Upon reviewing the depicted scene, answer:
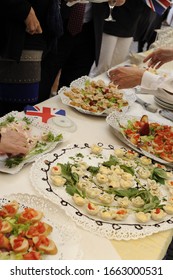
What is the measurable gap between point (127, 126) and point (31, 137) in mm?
373

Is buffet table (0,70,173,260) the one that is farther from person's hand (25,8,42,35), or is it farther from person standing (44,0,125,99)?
person standing (44,0,125,99)

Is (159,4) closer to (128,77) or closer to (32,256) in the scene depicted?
(128,77)

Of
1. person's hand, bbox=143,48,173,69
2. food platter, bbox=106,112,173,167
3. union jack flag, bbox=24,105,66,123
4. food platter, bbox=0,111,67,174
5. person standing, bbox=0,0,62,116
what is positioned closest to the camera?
food platter, bbox=0,111,67,174

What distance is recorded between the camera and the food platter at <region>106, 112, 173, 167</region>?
1.19 meters

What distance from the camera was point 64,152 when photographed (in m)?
1.11

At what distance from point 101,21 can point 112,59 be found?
764mm

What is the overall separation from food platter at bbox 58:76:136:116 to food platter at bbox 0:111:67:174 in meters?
0.23

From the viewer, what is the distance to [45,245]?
73 centimetres

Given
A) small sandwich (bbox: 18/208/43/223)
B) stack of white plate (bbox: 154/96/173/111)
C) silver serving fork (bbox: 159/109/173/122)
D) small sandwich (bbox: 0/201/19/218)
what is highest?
small sandwich (bbox: 0/201/19/218)

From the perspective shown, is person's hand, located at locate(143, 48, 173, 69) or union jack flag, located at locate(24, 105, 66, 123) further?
person's hand, located at locate(143, 48, 173, 69)

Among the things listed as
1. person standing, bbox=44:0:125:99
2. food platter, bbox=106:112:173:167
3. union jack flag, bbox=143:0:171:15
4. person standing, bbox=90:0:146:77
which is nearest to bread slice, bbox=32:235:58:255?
food platter, bbox=106:112:173:167

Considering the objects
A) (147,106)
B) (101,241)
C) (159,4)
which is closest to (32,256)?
(101,241)

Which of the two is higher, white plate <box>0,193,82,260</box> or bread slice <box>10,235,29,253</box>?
bread slice <box>10,235,29,253</box>

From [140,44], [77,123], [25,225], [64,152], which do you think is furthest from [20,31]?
[140,44]
